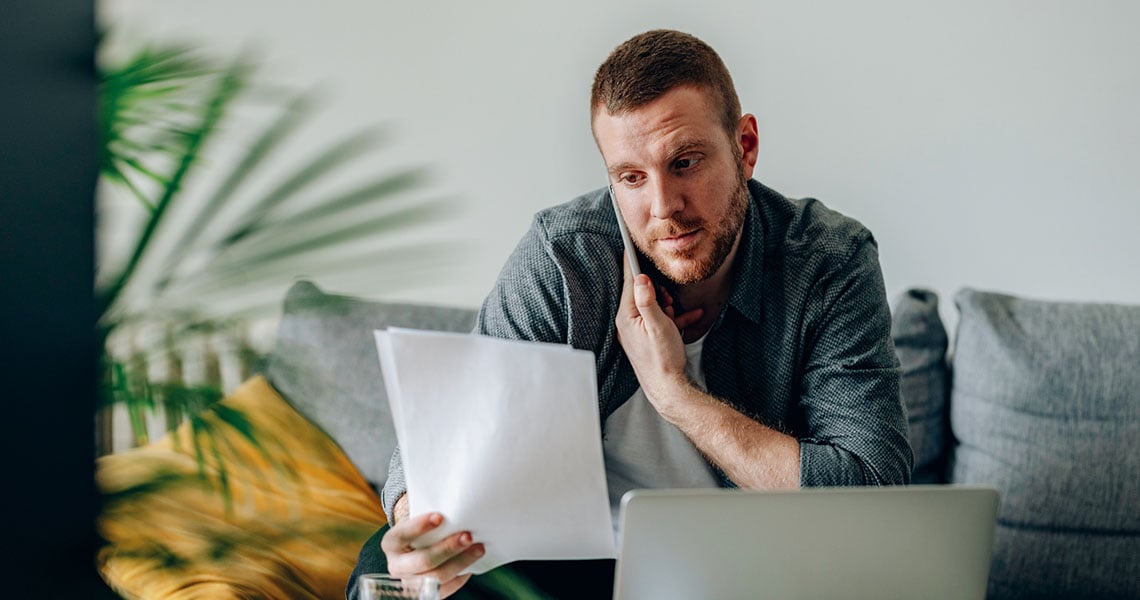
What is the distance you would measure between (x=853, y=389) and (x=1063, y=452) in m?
0.63

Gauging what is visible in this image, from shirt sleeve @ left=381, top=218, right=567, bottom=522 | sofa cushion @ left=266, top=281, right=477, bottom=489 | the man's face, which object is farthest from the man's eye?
sofa cushion @ left=266, top=281, right=477, bottom=489

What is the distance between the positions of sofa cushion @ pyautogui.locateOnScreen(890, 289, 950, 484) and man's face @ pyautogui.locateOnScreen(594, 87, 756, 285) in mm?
598

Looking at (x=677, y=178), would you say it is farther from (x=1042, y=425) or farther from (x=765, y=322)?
(x=1042, y=425)

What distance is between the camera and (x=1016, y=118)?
2.26 m

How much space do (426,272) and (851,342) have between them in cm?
115

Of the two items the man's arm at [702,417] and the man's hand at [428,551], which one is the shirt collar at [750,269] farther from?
the man's hand at [428,551]

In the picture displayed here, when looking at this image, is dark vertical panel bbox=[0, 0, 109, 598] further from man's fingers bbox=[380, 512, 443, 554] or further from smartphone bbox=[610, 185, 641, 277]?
smartphone bbox=[610, 185, 641, 277]

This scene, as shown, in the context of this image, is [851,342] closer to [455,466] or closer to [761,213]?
[761,213]

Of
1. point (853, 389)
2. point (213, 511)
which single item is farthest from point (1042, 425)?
point (213, 511)

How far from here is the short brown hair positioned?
149 cm

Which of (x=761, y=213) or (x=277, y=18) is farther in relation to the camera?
(x=277, y=18)

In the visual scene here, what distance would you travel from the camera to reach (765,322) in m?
1.56

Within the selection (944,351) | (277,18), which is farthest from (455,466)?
(277,18)

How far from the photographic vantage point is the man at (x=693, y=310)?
4.82ft
